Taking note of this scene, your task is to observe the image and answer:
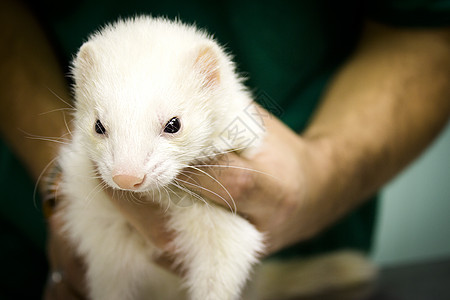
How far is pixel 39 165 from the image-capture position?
52cm

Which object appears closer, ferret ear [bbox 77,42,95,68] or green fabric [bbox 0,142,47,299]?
ferret ear [bbox 77,42,95,68]

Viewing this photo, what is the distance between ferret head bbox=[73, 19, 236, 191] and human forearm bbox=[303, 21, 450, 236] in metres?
0.38

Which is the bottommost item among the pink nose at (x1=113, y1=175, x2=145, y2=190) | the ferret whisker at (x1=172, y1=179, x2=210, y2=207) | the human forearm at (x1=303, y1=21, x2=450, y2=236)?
the human forearm at (x1=303, y1=21, x2=450, y2=236)

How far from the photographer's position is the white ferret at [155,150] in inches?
15.2

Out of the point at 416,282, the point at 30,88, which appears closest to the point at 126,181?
the point at 30,88

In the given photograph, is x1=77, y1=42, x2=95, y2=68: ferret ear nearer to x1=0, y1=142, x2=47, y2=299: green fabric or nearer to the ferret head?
the ferret head

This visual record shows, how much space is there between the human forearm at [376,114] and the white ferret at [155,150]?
0.88 ft

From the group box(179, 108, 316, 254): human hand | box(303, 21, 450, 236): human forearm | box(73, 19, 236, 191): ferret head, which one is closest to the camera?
box(73, 19, 236, 191): ferret head

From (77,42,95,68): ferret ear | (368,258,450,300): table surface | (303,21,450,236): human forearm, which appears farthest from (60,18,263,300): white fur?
(368,258,450,300): table surface

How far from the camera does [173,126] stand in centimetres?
45

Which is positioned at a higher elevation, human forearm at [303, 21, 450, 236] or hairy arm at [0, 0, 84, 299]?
hairy arm at [0, 0, 84, 299]

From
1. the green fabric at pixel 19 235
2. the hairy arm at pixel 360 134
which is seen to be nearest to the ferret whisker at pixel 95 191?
the green fabric at pixel 19 235

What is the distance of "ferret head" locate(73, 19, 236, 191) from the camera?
378 millimetres

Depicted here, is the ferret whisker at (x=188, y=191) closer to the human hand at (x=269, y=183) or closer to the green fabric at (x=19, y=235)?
the human hand at (x=269, y=183)
